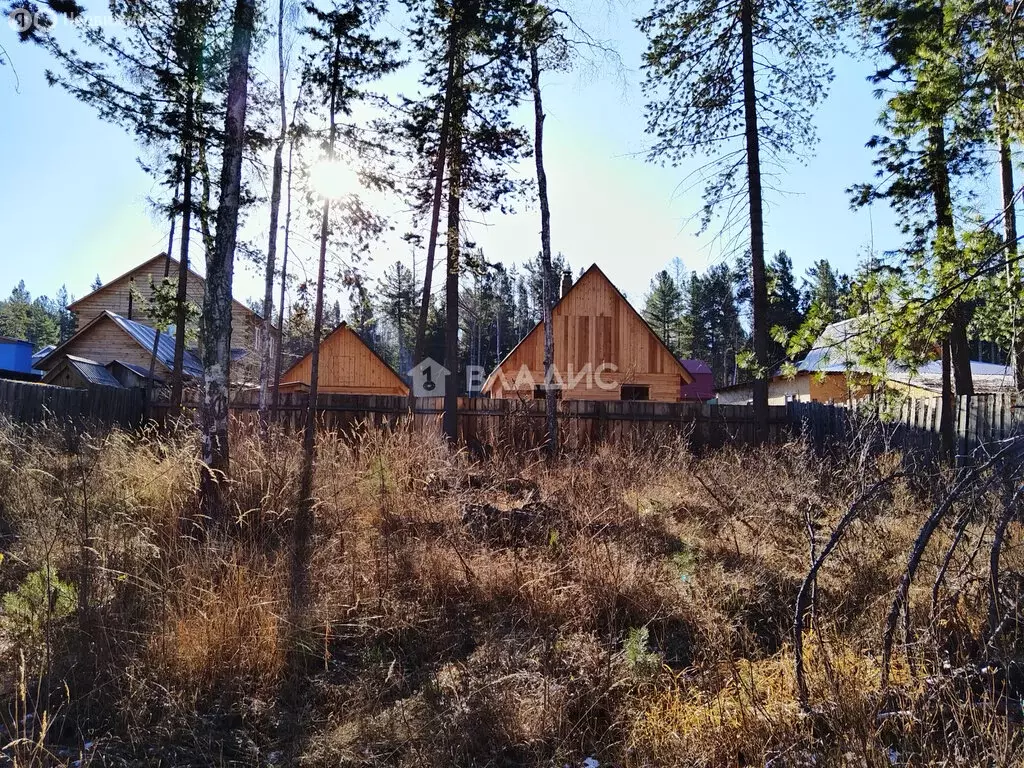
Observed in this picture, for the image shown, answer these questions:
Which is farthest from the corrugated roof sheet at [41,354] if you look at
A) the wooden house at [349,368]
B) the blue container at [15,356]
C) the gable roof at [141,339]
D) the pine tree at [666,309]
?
the pine tree at [666,309]

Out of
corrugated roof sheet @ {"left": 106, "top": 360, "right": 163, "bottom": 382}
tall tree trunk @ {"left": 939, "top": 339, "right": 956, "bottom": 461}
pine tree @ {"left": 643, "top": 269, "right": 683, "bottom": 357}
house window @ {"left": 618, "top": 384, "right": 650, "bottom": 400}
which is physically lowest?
tall tree trunk @ {"left": 939, "top": 339, "right": 956, "bottom": 461}

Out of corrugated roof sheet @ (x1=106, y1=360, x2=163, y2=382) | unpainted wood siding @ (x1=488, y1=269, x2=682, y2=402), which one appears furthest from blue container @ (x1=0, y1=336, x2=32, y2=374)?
unpainted wood siding @ (x1=488, y1=269, x2=682, y2=402)

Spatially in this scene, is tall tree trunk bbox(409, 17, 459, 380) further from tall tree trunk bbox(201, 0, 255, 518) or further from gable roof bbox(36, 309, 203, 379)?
gable roof bbox(36, 309, 203, 379)

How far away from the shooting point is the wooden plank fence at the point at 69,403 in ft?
39.8

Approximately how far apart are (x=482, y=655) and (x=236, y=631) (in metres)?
1.54

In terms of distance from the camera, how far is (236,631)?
358 centimetres

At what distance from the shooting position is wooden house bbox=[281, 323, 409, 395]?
80.2 feet

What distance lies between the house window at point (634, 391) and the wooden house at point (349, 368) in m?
9.25

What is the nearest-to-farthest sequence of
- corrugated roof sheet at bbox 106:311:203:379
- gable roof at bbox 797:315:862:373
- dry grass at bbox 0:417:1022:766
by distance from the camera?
dry grass at bbox 0:417:1022:766 → gable roof at bbox 797:315:862:373 → corrugated roof sheet at bbox 106:311:203:379

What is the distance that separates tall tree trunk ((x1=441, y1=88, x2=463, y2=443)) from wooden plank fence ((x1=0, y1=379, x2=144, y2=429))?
6288 millimetres

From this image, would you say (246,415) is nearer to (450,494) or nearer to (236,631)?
(450,494)

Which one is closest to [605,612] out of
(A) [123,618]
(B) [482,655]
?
(B) [482,655]

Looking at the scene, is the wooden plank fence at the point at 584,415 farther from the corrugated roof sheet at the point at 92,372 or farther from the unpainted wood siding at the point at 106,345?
the unpainted wood siding at the point at 106,345

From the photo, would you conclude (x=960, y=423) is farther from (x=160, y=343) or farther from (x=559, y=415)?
(x=160, y=343)
